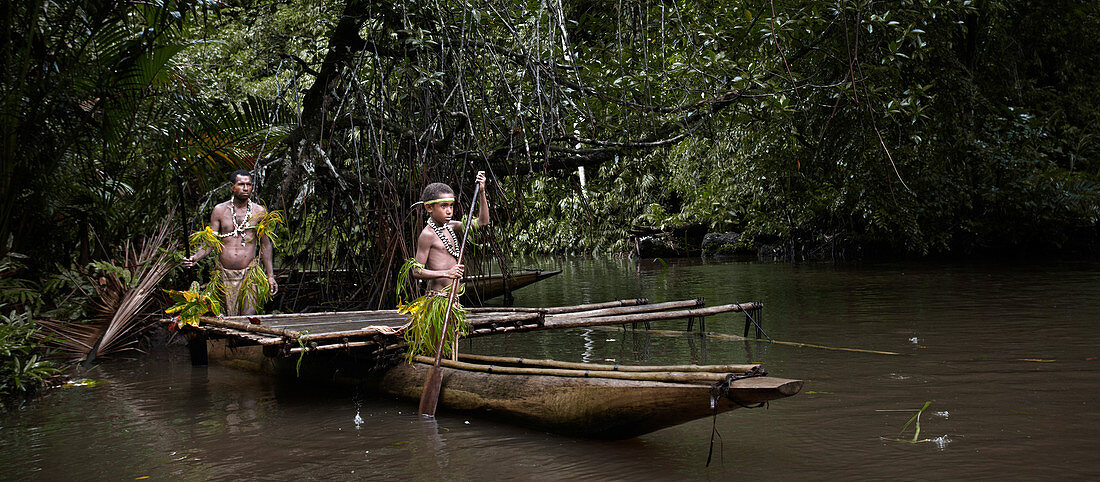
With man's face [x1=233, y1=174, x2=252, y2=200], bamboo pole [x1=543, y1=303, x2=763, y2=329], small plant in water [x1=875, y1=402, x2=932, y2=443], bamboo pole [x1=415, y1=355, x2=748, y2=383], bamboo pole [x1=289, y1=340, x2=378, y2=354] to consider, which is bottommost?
small plant in water [x1=875, y1=402, x2=932, y2=443]

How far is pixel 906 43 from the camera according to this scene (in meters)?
9.56

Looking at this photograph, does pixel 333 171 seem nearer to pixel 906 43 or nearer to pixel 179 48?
pixel 179 48

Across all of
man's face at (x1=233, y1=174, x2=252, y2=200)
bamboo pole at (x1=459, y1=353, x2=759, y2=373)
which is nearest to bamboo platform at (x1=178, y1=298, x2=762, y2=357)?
bamboo pole at (x1=459, y1=353, x2=759, y2=373)

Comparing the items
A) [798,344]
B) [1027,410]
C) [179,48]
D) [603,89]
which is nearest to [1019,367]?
[1027,410]

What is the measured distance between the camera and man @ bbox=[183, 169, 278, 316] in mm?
7309

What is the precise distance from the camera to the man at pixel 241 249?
7.31 metres

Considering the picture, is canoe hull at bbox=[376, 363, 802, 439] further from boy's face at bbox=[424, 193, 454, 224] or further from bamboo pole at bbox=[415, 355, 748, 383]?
boy's face at bbox=[424, 193, 454, 224]

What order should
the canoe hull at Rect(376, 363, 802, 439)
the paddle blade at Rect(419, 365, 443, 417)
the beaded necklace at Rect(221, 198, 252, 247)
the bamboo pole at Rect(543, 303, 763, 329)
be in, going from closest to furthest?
the canoe hull at Rect(376, 363, 802, 439) → the paddle blade at Rect(419, 365, 443, 417) → the bamboo pole at Rect(543, 303, 763, 329) → the beaded necklace at Rect(221, 198, 252, 247)

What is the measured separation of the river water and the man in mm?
686

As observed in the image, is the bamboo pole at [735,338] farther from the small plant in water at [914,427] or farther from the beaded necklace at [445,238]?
the beaded necklace at [445,238]

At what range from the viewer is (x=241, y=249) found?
750cm

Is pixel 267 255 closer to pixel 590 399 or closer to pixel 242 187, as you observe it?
pixel 242 187

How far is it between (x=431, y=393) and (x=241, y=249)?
3334 mm

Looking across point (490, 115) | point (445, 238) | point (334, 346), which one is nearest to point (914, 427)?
point (445, 238)
